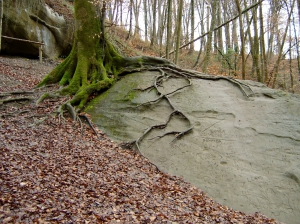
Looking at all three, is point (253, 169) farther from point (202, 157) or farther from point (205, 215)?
point (205, 215)

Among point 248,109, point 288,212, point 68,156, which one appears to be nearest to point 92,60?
point 68,156

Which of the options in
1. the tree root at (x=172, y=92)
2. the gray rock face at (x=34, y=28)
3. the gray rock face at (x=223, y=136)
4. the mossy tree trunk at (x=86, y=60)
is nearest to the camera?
the gray rock face at (x=223, y=136)

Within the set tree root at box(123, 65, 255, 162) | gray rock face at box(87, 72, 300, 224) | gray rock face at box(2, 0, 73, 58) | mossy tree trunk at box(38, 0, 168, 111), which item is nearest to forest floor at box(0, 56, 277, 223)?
gray rock face at box(87, 72, 300, 224)

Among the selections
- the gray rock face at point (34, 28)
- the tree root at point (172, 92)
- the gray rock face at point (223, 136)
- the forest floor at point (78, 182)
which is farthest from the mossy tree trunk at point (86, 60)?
the gray rock face at point (34, 28)

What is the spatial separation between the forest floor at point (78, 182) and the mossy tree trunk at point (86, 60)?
1947 millimetres

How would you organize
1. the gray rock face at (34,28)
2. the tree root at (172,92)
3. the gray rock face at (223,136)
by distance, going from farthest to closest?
the gray rock face at (34,28)
the tree root at (172,92)
the gray rock face at (223,136)

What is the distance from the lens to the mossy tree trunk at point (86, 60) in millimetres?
10062

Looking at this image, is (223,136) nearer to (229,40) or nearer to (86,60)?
(86,60)

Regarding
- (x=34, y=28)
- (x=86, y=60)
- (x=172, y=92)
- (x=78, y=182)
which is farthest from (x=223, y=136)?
(x=34, y=28)

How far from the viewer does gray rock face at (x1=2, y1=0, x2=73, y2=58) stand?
16016mm

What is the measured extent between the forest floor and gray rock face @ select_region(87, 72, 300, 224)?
490 mm

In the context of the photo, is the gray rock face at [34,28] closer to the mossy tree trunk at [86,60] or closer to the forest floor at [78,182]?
the mossy tree trunk at [86,60]

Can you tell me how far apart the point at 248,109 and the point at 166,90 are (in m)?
Result: 2.97

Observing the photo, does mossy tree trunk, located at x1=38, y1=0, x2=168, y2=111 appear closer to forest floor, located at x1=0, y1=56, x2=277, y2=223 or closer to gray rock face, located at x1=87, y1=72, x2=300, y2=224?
gray rock face, located at x1=87, y1=72, x2=300, y2=224
